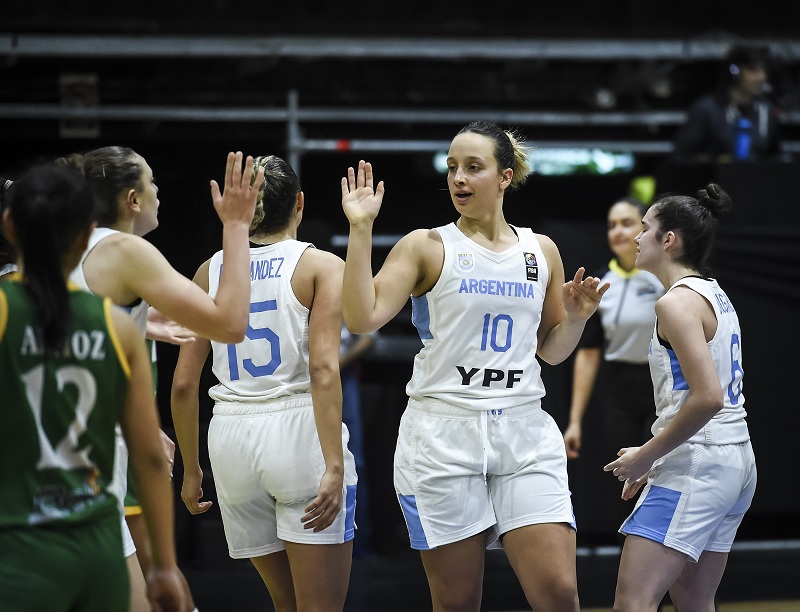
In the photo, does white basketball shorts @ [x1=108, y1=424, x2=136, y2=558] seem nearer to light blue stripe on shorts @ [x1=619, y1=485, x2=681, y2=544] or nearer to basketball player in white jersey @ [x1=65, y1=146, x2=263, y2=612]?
basketball player in white jersey @ [x1=65, y1=146, x2=263, y2=612]

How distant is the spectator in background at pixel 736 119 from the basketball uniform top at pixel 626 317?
110 centimetres

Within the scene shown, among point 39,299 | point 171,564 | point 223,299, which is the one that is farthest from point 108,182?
point 171,564

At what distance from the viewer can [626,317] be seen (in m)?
5.42

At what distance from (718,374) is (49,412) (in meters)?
2.11

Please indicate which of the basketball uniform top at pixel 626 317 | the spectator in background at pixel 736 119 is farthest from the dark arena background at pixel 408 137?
the basketball uniform top at pixel 626 317

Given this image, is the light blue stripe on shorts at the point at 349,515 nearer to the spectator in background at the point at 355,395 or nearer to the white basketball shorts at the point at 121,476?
the white basketball shorts at the point at 121,476

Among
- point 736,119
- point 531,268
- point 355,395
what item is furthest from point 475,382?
point 736,119

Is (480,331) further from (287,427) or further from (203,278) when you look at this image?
(203,278)

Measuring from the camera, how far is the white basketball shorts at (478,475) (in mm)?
3213

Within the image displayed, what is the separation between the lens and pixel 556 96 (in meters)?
7.52

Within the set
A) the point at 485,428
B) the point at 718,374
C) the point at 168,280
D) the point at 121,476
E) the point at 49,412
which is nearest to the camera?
Answer: the point at 49,412

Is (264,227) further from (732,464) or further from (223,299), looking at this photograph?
(732,464)

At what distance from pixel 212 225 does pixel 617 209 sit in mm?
2155

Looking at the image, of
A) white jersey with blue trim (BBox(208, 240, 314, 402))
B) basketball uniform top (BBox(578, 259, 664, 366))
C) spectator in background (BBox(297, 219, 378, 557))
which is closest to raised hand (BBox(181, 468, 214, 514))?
white jersey with blue trim (BBox(208, 240, 314, 402))
